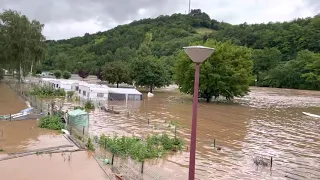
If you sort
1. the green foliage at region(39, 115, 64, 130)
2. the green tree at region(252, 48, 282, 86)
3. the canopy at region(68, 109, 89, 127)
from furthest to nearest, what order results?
the green tree at region(252, 48, 282, 86) → the canopy at region(68, 109, 89, 127) → the green foliage at region(39, 115, 64, 130)

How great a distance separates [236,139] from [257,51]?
91.8 metres

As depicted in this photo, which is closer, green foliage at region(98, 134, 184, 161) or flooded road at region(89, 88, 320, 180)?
flooded road at region(89, 88, 320, 180)

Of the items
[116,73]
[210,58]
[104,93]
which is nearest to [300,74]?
[210,58]

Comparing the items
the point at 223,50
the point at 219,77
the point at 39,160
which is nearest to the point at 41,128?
the point at 39,160

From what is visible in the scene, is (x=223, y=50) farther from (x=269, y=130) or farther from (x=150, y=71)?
(x=269, y=130)

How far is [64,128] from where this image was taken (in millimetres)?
21312

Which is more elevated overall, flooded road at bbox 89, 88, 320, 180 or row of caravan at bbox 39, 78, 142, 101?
row of caravan at bbox 39, 78, 142, 101

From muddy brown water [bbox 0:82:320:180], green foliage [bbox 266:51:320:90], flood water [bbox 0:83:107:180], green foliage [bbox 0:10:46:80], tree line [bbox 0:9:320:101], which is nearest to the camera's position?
flood water [bbox 0:83:107:180]

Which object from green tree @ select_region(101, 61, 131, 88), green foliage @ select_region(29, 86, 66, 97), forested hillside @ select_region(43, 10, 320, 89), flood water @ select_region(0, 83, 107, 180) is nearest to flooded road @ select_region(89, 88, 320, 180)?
flood water @ select_region(0, 83, 107, 180)

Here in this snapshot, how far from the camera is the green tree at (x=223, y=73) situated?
147 feet

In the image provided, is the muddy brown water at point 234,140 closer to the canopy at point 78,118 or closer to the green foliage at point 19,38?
the canopy at point 78,118

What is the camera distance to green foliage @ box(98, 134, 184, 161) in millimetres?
15500

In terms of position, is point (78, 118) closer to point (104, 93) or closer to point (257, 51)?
point (104, 93)

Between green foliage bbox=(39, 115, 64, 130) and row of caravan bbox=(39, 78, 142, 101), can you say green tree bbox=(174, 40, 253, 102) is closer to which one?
row of caravan bbox=(39, 78, 142, 101)
